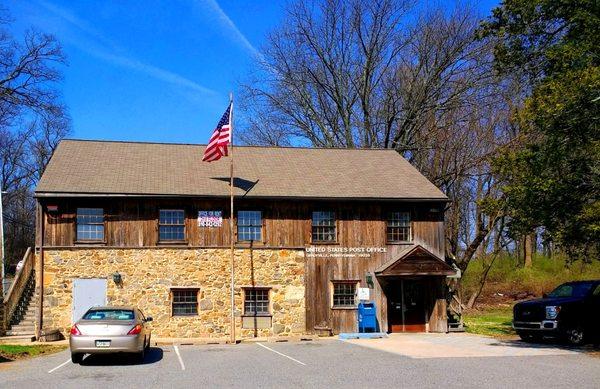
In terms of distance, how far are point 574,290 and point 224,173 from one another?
1419 cm

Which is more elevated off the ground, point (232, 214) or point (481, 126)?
point (481, 126)

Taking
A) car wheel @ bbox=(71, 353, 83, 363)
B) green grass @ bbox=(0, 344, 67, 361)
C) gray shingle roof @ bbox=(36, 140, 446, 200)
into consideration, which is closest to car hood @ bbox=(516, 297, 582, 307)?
gray shingle roof @ bbox=(36, 140, 446, 200)

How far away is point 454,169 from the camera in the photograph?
4019 centimetres

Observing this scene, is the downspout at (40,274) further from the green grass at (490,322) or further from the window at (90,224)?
the green grass at (490,322)

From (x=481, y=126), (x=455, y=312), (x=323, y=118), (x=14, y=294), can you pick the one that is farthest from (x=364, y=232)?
(x=323, y=118)

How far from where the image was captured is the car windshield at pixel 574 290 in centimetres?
2144

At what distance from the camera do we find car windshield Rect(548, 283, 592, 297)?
2144cm

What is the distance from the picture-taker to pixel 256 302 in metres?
26.1

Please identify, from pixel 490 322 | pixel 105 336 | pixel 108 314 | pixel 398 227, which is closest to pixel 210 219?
pixel 398 227

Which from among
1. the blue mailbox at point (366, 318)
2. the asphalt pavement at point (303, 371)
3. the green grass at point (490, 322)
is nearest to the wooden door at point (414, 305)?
the green grass at point (490, 322)

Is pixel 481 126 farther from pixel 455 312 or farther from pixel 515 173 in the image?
pixel 515 173

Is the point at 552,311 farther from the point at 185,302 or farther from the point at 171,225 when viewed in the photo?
the point at 171,225

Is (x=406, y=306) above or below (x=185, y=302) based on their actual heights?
below

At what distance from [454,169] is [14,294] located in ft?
83.4
